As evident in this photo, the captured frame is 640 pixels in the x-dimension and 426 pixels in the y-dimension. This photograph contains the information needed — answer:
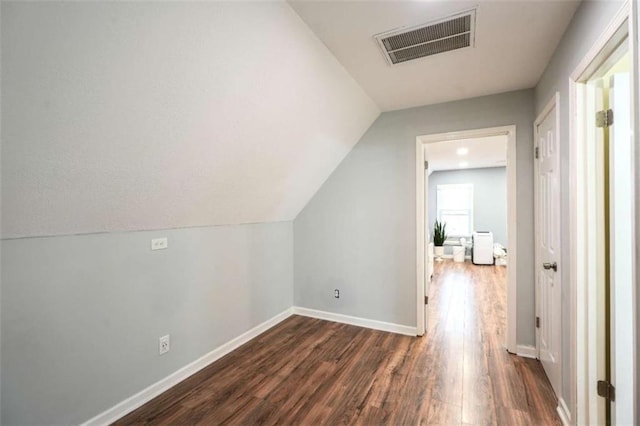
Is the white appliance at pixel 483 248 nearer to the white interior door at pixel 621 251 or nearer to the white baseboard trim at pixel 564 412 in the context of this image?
the white baseboard trim at pixel 564 412

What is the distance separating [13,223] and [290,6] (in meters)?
1.74

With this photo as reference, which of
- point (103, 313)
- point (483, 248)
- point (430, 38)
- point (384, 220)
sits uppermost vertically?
point (430, 38)

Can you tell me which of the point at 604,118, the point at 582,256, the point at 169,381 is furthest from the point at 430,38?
the point at 169,381

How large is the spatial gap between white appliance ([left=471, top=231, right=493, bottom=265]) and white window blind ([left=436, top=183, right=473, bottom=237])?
1063 millimetres

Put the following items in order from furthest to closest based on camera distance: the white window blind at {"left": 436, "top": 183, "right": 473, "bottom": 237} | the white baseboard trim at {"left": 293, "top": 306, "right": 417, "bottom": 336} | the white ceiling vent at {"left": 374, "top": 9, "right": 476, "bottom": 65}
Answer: the white window blind at {"left": 436, "top": 183, "right": 473, "bottom": 237}, the white baseboard trim at {"left": 293, "top": 306, "right": 417, "bottom": 336}, the white ceiling vent at {"left": 374, "top": 9, "right": 476, "bottom": 65}

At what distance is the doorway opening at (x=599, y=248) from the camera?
143cm

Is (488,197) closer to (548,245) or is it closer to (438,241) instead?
(438,241)

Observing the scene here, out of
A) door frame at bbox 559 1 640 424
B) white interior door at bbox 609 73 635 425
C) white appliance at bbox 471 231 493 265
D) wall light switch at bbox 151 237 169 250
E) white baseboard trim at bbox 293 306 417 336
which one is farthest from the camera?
white appliance at bbox 471 231 493 265

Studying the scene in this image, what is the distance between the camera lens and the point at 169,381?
Answer: 2.10 m

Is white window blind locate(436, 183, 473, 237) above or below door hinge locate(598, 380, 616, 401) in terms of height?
above

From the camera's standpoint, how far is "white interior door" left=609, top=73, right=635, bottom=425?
140 cm

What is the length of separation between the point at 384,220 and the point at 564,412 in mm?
1938

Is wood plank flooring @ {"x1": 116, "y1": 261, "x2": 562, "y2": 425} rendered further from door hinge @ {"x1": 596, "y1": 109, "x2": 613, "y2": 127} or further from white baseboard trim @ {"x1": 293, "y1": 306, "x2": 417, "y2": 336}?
door hinge @ {"x1": 596, "y1": 109, "x2": 613, "y2": 127}

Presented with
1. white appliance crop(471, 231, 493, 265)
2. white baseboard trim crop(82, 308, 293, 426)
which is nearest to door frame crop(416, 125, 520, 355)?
white baseboard trim crop(82, 308, 293, 426)
